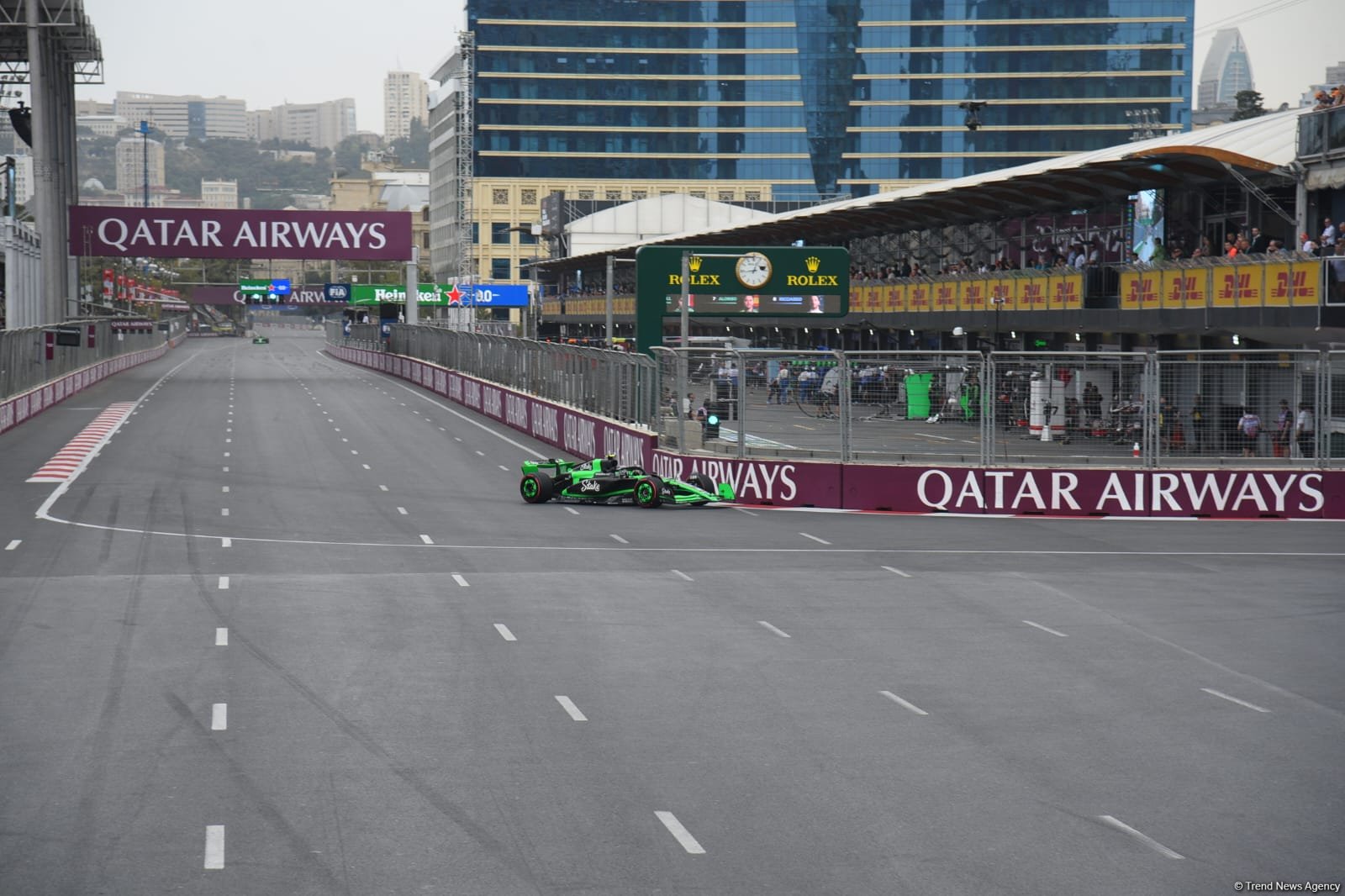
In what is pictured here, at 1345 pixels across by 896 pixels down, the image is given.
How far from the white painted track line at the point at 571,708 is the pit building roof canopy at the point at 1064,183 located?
28.8 meters

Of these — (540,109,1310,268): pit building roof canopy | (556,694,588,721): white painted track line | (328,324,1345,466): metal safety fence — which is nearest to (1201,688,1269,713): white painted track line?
(556,694,588,721): white painted track line

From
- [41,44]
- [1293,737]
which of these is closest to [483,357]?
[41,44]

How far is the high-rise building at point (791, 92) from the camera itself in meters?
153

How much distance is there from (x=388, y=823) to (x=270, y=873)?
1085 mm

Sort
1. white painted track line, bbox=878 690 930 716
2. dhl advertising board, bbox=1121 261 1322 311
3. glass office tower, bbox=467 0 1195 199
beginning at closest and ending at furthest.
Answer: white painted track line, bbox=878 690 930 716 < dhl advertising board, bbox=1121 261 1322 311 < glass office tower, bbox=467 0 1195 199

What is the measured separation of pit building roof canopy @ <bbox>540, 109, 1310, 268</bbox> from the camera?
40.1 meters

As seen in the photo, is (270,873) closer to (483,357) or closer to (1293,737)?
(1293,737)

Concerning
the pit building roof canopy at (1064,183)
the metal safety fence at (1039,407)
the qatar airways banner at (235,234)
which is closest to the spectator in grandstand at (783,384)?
the metal safety fence at (1039,407)

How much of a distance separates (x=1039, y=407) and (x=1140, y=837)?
63.7ft

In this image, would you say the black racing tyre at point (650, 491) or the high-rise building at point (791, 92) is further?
the high-rise building at point (791, 92)

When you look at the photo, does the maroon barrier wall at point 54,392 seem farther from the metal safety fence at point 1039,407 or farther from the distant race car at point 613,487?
the metal safety fence at point 1039,407

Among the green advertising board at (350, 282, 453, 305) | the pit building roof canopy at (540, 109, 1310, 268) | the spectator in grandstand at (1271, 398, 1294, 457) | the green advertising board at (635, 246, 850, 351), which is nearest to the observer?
the spectator in grandstand at (1271, 398, 1294, 457)

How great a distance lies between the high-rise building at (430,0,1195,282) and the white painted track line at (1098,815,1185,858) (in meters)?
148

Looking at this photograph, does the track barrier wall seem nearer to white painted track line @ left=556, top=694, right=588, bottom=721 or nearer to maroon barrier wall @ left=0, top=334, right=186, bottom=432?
maroon barrier wall @ left=0, top=334, right=186, bottom=432
